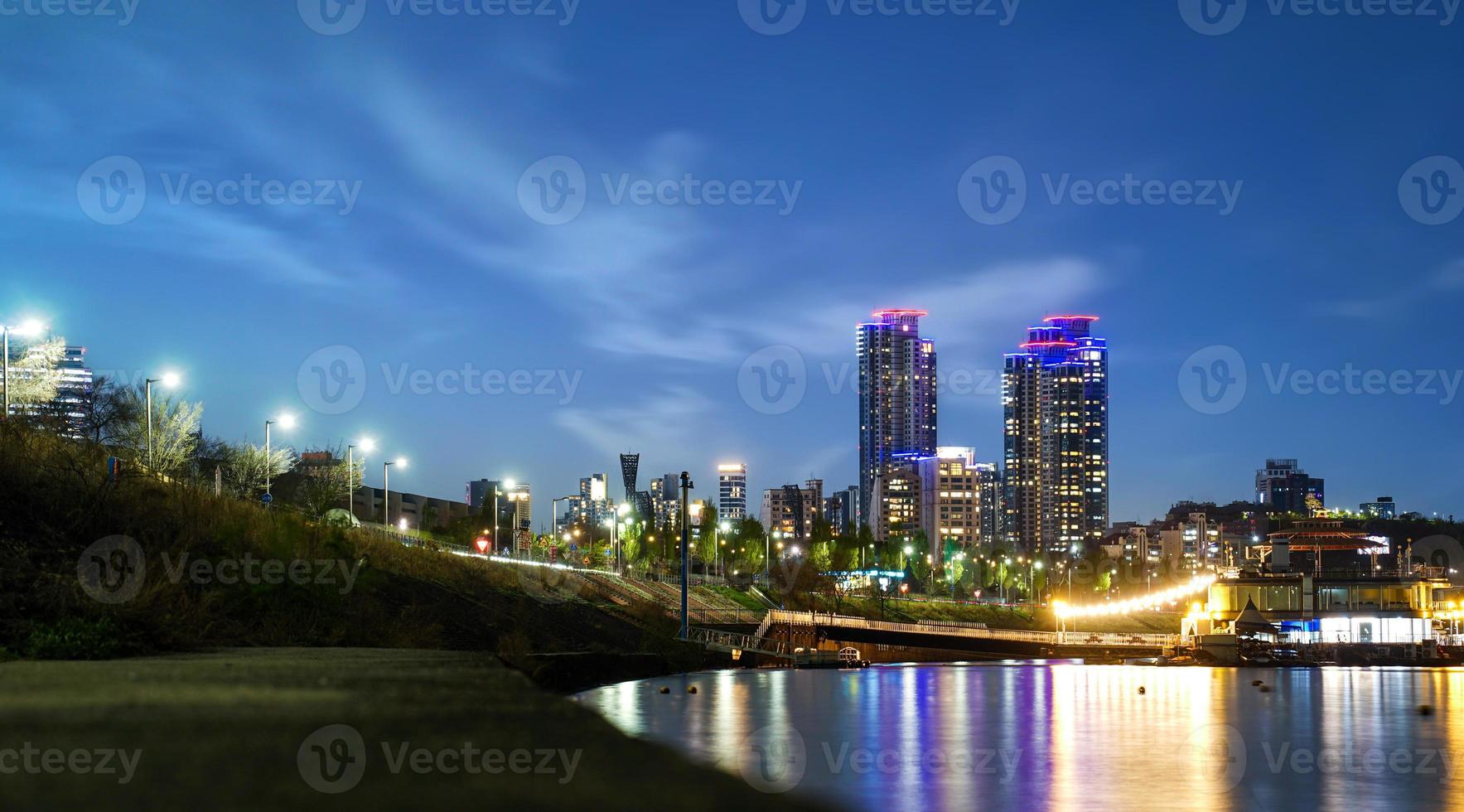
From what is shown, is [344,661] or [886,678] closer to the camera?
[344,661]

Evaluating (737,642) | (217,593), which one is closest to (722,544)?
(737,642)

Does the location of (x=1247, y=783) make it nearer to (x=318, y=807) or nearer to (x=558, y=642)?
(x=318, y=807)

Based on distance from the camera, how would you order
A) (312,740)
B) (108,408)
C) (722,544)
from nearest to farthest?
(312,740), (108,408), (722,544)

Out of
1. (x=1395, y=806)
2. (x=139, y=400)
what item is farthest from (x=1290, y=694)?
(x=139, y=400)

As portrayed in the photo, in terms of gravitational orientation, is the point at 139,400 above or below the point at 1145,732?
above

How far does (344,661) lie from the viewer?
37.9 feet

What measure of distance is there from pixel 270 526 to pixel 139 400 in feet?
160

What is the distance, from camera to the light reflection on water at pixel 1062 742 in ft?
45.8

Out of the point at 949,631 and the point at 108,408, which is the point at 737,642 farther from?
the point at 108,408

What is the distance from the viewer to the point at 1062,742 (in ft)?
66.9

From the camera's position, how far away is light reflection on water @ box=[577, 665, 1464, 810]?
13971 mm

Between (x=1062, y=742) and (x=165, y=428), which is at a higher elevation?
(x=165, y=428)

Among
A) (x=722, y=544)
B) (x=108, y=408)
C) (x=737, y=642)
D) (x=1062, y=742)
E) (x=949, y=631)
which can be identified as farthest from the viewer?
(x=722, y=544)

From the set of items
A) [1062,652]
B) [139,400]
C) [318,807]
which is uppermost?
[139,400]
